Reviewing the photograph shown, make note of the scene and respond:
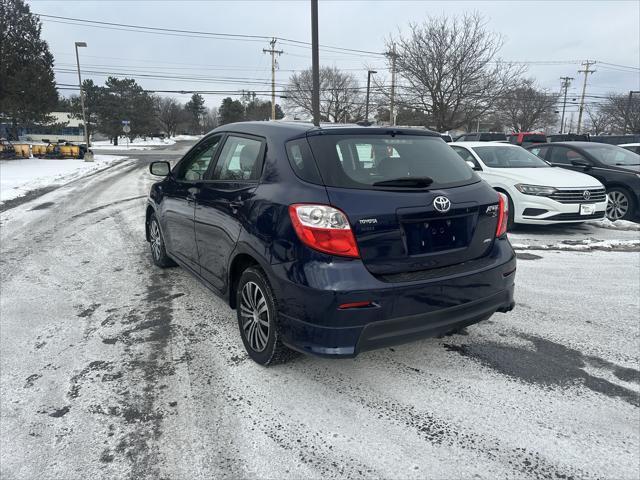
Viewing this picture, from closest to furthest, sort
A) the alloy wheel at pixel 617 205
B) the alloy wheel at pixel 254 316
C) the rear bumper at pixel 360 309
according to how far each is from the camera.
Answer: the rear bumper at pixel 360 309
the alloy wheel at pixel 254 316
the alloy wheel at pixel 617 205

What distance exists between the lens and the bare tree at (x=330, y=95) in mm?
60031

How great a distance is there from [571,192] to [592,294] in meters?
3.19

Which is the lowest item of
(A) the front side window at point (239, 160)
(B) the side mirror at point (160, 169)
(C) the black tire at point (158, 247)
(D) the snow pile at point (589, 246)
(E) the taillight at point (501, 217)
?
(D) the snow pile at point (589, 246)

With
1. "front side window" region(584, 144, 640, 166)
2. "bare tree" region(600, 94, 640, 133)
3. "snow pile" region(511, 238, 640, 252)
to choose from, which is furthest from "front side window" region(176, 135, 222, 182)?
"bare tree" region(600, 94, 640, 133)

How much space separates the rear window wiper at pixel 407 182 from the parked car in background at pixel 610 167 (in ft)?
25.5

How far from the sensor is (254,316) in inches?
122

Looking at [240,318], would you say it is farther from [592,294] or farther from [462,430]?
[592,294]

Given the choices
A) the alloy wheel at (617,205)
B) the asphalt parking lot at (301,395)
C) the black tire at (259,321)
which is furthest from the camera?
the alloy wheel at (617,205)

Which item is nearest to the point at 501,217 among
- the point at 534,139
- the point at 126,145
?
the point at 534,139

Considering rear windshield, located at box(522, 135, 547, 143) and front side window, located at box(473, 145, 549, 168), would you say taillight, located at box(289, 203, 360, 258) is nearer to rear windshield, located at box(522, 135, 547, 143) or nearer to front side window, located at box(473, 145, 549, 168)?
front side window, located at box(473, 145, 549, 168)

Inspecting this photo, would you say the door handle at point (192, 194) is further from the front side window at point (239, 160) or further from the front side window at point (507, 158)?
the front side window at point (507, 158)

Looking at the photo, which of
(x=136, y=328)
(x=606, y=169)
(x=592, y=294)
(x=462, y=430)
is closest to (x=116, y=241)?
(x=136, y=328)

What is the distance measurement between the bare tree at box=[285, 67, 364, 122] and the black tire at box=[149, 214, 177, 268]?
55262 millimetres

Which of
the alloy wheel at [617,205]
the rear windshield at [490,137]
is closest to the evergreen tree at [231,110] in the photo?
the rear windshield at [490,137]
